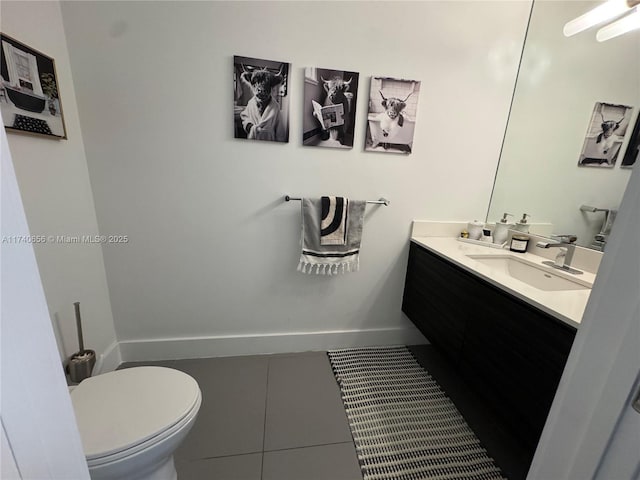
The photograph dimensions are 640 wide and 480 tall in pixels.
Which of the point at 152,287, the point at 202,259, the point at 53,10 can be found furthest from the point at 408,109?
the point at 152,287

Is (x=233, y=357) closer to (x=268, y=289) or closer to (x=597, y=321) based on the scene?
(x=268, y=289)

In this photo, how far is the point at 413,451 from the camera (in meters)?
1.25

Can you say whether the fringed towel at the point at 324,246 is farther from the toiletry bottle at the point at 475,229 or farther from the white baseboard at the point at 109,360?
the white baseboard at the point at 109,360

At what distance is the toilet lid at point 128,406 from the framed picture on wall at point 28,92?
0.97m

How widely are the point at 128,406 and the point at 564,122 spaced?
2438 millimetres

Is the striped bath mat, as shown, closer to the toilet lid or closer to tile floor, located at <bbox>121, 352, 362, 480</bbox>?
tile floor, located at <bbox>121, 352, 362, 480</bbox>

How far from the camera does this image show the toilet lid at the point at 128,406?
32.8 inches

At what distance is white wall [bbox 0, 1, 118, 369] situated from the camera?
105cm

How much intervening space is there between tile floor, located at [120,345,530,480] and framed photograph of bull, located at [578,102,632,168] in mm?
1425

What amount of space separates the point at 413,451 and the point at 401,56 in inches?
77.6

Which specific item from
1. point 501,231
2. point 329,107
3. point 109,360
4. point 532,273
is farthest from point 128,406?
point 501,231

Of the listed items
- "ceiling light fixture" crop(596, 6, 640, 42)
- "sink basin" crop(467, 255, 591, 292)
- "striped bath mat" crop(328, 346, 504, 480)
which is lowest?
"striped bath mat" crop(328, 346, 504, 480)

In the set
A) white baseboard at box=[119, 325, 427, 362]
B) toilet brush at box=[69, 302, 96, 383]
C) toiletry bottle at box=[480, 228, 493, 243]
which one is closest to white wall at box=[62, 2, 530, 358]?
white baseboard at box=[119, 325, 427, 362]

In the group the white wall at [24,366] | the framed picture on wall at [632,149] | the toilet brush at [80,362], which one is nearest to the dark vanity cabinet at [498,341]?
the framed picture on wall at [632,149]
